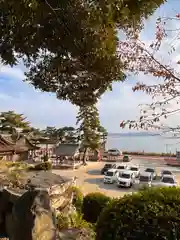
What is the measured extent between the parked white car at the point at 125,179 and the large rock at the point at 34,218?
79.5 feet

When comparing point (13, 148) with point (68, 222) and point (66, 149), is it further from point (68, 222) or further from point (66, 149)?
point (66, 149)

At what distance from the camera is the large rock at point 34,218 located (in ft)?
17.0

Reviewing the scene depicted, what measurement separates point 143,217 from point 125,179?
25873 millimetres

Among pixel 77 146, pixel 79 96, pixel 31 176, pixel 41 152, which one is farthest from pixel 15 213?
pixel 41 152

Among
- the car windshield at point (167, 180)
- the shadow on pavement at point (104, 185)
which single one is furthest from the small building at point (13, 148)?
the car windshield at point (167, 180)

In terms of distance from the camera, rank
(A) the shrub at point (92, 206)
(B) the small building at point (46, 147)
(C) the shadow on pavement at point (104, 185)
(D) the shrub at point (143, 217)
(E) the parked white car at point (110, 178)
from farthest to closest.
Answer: (B) the small building at point (46, 147), (E) the parked white car at point (110, 178), (C) the shadow on pavement at point (104, 185), (A) the shrub at point (92, 206), (D) the shrub at point (143, 217)

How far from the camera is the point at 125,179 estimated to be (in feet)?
96.1

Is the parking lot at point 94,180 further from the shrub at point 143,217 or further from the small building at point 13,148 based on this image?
the shrub at point 143,217

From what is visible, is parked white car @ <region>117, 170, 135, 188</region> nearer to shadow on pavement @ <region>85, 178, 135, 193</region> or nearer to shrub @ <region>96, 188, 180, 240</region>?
shadow on pavement @ <region>85, 178, 135, 193</region>

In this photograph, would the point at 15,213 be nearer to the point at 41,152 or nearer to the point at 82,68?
the point at 82,68

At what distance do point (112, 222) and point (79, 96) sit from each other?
11.4 feet

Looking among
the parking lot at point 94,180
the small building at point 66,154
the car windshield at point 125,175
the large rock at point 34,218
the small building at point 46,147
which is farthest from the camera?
the small building at point 46,147

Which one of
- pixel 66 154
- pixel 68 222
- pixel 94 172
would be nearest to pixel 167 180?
pixel 94 172

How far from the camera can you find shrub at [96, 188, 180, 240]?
12.5ft
